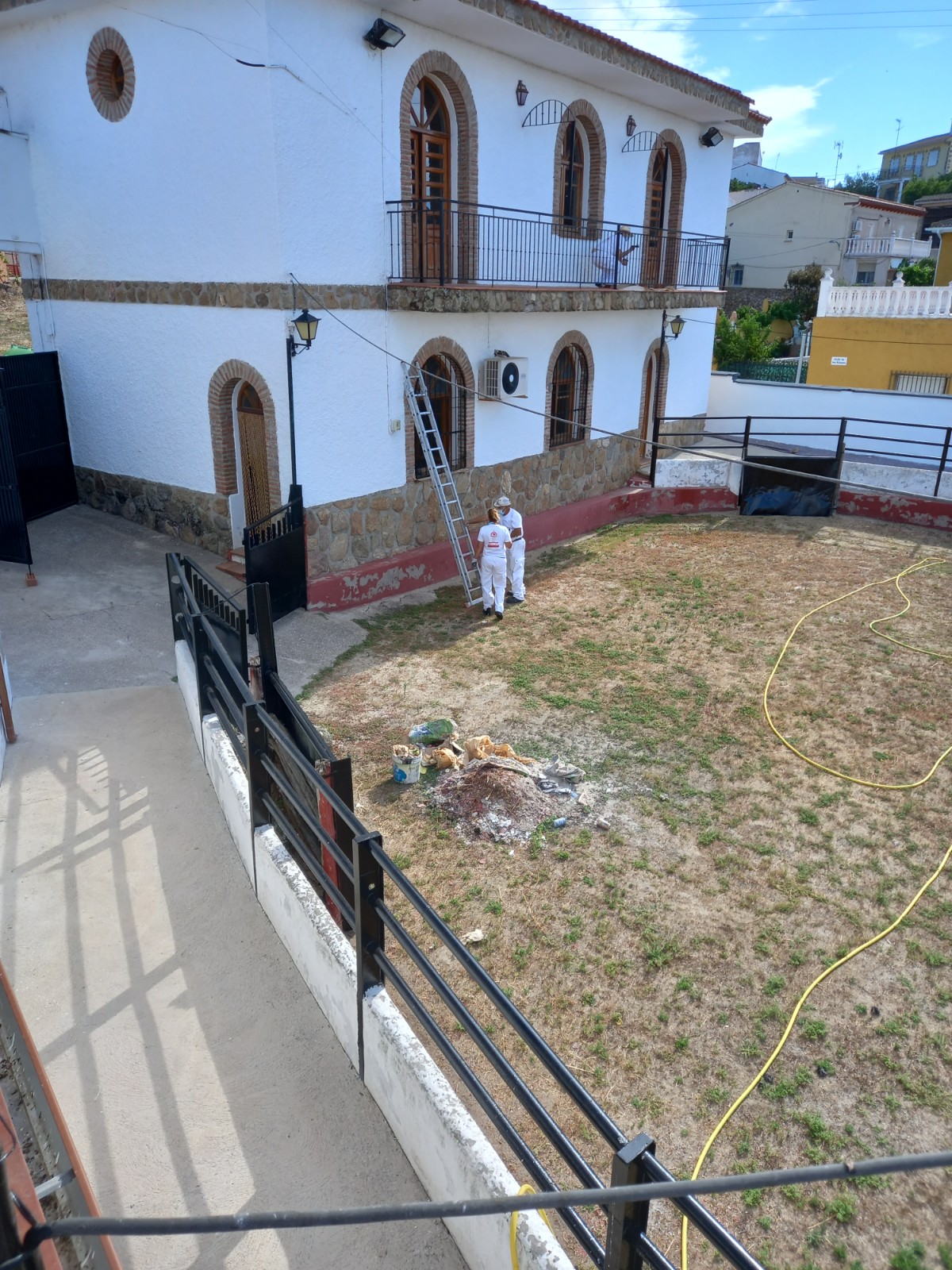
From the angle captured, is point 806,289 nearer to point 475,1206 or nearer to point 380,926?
point 380,926

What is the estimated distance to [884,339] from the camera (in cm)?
2206

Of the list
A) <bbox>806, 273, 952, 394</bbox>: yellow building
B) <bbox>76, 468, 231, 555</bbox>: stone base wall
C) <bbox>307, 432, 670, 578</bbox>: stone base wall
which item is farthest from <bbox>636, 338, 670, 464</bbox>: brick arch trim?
<bbox>76, 468, 231, 555</bbox>: stone base wall

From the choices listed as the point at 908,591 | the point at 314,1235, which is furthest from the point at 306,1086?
the point at 908,591

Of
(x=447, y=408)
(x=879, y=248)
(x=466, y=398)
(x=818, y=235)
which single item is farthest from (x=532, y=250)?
(x=879, y=248)

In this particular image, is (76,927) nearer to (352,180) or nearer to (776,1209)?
(776,1209)

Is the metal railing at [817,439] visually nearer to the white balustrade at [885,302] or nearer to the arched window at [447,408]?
the white balustrade at [885,302]

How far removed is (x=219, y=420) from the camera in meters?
12.2

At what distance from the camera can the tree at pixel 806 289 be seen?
4097 cm

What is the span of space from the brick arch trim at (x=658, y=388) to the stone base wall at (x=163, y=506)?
9.62m

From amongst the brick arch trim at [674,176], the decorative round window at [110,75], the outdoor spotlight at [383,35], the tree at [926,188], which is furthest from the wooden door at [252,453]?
the tree at [926,188]

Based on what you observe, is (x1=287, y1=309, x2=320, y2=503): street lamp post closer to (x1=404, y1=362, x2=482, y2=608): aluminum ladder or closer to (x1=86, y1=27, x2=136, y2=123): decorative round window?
(x1=404, y1=362, x2=482, y2=608): aluminum ladder

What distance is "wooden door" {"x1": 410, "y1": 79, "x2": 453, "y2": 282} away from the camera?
12.3m

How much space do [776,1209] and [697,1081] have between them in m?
0.75

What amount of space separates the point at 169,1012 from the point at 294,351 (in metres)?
8.40
